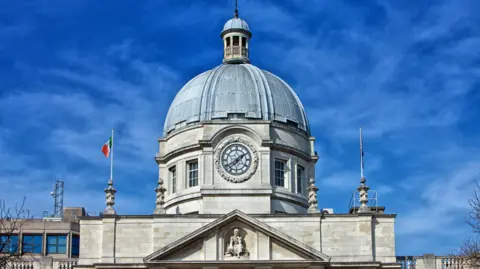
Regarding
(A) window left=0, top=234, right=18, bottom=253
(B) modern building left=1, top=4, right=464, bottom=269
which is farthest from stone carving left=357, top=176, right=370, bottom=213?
(A) window left=0, top=234, right=18, bottom=253

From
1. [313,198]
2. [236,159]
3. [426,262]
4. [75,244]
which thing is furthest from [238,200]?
[75,244]

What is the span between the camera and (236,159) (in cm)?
7675

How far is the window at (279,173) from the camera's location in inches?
3058

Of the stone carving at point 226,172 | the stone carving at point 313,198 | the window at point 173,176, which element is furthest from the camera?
the window at point 173,176

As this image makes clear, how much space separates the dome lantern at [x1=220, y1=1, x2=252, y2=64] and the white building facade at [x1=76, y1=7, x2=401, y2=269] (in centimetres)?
7

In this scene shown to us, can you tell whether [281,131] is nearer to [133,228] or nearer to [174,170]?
[174,170]

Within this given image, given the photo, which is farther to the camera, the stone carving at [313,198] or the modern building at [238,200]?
the stone carving at [313,198]

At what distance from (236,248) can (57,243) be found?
34619 mm

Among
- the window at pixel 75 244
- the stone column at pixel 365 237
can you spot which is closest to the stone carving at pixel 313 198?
the stone column at pixel 365 237

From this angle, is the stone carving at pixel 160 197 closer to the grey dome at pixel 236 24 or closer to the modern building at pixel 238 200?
the modern building at pixel 238 200

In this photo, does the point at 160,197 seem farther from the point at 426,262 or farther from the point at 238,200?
the point at 426,262

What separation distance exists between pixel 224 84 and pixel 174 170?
694 centimetres

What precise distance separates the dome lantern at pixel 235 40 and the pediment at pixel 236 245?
17.3 m

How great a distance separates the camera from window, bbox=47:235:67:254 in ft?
331
